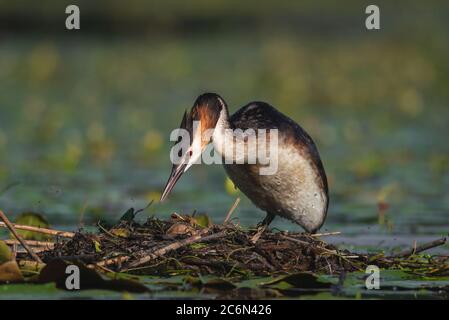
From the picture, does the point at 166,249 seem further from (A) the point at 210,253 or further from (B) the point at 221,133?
(B) the point at 221,133

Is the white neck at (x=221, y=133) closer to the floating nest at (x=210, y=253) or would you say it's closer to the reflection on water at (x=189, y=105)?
the floating nest at (x=210, y=253)

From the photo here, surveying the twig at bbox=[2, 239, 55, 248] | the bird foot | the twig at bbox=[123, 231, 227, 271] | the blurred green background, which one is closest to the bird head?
the twig at bbox=[123, 231, 227, 271]

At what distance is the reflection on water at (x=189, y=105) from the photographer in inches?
508

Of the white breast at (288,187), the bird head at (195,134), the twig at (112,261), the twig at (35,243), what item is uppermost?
the bird head at (195,134)

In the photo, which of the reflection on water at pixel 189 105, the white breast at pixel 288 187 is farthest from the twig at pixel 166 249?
the reflection on water at pixel 189 105

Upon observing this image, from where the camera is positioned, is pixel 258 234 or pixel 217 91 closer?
pixel 258 234

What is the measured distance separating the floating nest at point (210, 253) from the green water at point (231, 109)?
18.1 inches

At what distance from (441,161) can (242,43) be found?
1337cm

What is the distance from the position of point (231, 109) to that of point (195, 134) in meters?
10.1

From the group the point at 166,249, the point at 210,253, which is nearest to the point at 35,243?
the point at 166,249

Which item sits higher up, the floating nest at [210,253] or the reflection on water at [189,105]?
the reflection on water at [189,105]

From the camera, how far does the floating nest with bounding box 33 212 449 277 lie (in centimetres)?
870

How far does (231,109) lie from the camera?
18.7 meters

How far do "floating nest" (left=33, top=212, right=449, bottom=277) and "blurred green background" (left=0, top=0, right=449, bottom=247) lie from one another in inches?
36.9
